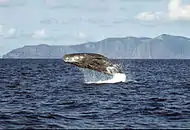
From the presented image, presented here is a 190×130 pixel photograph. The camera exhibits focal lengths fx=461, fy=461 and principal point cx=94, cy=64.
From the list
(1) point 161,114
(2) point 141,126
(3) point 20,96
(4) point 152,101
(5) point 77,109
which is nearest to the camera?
(2) point 141,126

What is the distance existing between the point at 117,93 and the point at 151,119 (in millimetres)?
14608

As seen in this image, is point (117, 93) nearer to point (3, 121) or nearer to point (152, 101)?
point (152, 101)

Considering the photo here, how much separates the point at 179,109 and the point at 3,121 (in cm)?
1075

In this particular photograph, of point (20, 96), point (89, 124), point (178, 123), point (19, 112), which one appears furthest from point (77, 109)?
point (20, 96)

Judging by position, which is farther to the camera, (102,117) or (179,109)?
(179,109)

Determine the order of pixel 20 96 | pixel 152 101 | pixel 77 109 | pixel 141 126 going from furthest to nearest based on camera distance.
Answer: pixel 20 96 < pixel 152 101 < pixel 77 109 < pixel 141 126

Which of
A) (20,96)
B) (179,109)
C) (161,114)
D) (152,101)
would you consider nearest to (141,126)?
(161,114)

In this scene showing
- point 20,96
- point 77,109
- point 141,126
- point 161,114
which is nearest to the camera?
point 141,126

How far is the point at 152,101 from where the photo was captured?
3206cm

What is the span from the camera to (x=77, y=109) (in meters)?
27.9

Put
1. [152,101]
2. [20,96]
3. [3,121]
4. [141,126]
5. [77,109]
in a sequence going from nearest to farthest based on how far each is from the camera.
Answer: [141,126] → [3,121] → [77,109] → [152,101] → [20,96]

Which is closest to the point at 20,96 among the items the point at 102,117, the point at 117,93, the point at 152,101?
the point at 117,93

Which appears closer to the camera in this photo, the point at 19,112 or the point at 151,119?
the point at 151,119

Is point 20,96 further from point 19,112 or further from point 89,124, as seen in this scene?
point 89,124
